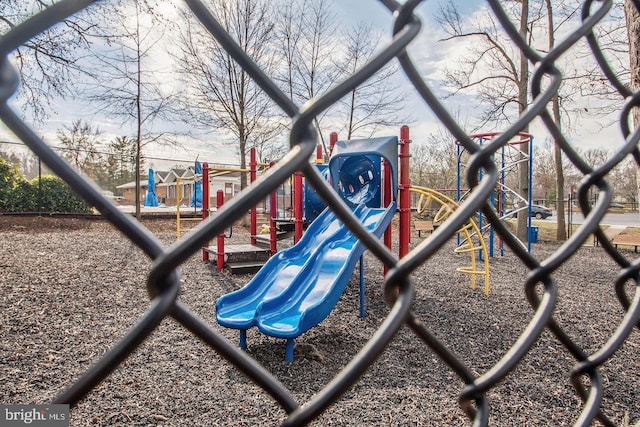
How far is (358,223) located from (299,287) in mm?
3325

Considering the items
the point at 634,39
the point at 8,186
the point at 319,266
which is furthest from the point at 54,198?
the point at 634,39

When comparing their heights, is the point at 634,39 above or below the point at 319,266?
above

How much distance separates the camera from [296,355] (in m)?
3.14

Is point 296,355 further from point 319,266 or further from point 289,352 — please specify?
point 319,266

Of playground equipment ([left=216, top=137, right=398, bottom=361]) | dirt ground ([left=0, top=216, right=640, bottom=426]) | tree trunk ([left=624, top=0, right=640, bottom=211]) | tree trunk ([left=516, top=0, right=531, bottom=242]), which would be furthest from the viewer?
tree trunk ([left=516, top=0, right=531, bottom=242])

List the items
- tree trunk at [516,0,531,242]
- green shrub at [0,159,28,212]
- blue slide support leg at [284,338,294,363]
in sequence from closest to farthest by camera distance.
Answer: blue slide support leg at [284,338,294,363] → tree trunk at [516,0,531,242] → green shrub at [0,159,28,212]

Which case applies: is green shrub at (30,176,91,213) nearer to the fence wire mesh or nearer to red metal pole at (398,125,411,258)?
red metal pole at (398,125,411,258)

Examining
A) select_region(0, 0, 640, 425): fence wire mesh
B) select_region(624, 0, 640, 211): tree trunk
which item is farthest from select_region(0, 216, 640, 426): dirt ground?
select_region(0, 0, 640, 425): fence wire mesh

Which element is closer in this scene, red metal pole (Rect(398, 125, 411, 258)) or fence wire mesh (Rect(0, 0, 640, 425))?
fence wire mesh (Rect(0, 0, 640, 425))

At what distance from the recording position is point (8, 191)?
1002 centimetres

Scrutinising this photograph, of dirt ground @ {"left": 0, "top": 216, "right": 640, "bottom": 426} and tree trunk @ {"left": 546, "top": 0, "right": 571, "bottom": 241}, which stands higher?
tree trunk @ {"left": 546, "top": 0, "right": 571, "bottom": 241}

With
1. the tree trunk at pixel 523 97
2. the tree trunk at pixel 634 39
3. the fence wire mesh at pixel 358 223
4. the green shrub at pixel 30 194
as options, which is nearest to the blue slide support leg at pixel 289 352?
the tree trunk at pixel 634 39

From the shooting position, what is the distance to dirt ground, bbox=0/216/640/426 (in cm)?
227

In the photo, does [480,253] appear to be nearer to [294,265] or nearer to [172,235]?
[294,265]
